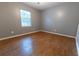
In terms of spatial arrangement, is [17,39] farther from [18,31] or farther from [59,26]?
[59,26]

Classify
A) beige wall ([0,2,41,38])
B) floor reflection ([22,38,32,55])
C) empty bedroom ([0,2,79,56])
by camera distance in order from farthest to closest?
beige wall ([0,2,41,38]) < empty bedroom ([0,2,79,56]) < floor reflection ([22,38,32,55])

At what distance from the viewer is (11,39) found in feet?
9.15

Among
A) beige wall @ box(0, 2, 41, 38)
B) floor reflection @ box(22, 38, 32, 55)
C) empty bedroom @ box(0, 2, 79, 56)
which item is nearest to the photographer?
floor reflection @ box(22, 38, 32, 55)

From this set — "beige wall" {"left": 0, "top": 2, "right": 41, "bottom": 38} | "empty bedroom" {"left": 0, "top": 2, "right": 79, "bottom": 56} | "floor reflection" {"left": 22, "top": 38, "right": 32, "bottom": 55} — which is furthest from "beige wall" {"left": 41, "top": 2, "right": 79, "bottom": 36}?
"beige wall" {"left": 0, "top": 2, "right": 41, "bottom": 38}

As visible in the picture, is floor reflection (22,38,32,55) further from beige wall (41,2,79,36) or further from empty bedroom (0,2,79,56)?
beige wall (41,2,79,36)

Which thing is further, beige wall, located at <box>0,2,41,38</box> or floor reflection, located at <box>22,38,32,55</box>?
beige wall, located at <box>0,2,41,38</box>

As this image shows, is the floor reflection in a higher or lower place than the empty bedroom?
lower

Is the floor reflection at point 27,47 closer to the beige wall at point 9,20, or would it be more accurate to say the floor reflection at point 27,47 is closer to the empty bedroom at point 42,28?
the empty bedroom at point 42,28

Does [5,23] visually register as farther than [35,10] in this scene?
Yes

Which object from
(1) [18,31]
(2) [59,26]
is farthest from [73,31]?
(1) [18,31]

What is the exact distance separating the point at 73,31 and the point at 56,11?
888 millimetres

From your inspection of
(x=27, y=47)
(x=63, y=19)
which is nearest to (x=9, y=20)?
(x=27, y=47)

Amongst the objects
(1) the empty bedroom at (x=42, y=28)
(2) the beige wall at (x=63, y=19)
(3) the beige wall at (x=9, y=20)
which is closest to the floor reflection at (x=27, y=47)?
(1) the empty bedroom at (x=42, y=28)

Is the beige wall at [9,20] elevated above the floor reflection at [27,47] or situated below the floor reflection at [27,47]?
above
